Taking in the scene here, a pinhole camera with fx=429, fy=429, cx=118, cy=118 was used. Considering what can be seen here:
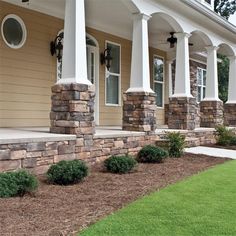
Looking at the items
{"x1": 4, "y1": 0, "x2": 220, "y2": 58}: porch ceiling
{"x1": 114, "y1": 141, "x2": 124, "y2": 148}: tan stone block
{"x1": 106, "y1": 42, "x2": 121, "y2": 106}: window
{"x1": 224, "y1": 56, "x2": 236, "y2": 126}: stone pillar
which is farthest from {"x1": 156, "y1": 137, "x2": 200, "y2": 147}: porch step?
{"x1": 224, "y1": 56, "x2": 236, "y2": 126}: stone pillar

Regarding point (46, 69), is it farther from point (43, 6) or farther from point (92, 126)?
point (92, 126)

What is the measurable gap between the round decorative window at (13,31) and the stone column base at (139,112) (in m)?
2.66

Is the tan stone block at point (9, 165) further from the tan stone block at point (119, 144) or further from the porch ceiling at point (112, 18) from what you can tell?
the porch ceiling at point (112, 18)

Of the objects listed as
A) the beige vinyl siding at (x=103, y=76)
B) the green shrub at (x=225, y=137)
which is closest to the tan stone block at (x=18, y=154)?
the beige vinyl siding at (x=103, y=76)

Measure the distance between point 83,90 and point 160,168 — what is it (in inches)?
84.0

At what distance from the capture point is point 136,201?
18.1 feet

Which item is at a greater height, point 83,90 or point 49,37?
point 49,37

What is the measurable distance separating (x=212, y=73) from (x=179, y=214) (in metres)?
9.44

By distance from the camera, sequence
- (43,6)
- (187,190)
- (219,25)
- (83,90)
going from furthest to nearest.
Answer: (219,25) < (43,6) < (83,90) < (187,190)

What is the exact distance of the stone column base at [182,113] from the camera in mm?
11781

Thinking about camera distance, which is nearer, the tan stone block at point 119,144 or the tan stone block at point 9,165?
the tan stone block at point 9,165

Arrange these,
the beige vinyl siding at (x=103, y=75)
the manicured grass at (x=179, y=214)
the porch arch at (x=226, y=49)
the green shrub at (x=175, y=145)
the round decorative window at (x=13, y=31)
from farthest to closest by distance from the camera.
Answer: the porch arch at (x=226, y=49) → the beige vinyl siding at (x=103, y=75) → the green shrub at (x=175, y=145) → the round decorative window at (x=13, y=31) → the manicured grass at (x=179, y=214)

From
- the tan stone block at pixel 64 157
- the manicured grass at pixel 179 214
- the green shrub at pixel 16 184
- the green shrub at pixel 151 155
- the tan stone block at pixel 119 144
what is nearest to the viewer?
the manicured grass at pixel 179 214

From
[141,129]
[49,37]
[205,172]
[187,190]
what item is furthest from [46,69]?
[187,190]
